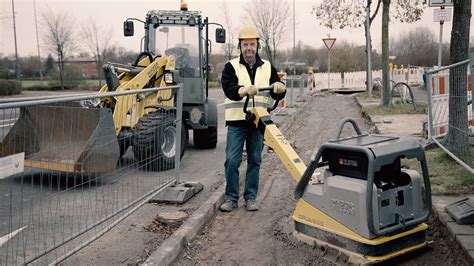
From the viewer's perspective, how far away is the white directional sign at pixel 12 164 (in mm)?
2961

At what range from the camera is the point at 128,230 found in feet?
16.5

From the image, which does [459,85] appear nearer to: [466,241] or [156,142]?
[466,241]

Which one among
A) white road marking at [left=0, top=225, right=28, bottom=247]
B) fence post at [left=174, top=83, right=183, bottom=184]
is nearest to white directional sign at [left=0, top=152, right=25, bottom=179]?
white road marking at [left=0, top=225, right=28, bottom=247]

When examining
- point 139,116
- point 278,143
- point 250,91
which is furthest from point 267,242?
point 139,116

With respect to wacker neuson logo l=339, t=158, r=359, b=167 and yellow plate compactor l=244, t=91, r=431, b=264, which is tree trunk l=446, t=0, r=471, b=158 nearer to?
yellow plate compactor l=244, t=91, r=431, b=264

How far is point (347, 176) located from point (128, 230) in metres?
Answer: 2.29

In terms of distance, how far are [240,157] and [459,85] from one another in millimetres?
3145

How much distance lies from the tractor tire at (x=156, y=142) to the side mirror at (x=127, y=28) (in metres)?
3.60

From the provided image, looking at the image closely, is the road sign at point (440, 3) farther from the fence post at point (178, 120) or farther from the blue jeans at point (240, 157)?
the fence post at point (178, 120)

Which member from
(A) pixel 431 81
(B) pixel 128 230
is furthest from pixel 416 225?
(A) pixel 431 81

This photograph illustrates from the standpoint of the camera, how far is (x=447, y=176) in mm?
6012

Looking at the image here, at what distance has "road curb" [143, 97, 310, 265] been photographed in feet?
13.5

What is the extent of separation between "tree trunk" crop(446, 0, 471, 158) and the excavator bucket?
4.39 meters

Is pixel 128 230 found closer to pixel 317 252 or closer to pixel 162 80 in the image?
pixel 317 252
